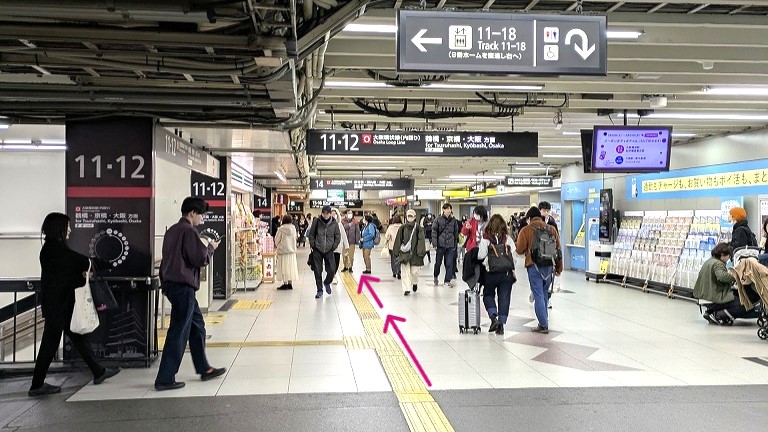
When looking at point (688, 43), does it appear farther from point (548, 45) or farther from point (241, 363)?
point (241, 363)

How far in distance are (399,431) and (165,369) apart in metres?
2.24

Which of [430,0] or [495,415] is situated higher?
[430,0]

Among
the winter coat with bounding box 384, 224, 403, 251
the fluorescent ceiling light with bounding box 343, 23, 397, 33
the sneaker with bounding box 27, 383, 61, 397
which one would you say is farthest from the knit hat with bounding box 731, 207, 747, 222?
the sneaker with bounding box 27, 383, 61, 397

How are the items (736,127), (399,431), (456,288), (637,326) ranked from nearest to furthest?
(399,431), (637,326), (736,127), (456,288)

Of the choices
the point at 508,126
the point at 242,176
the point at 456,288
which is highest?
the point at 508,126

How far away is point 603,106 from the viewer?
10281 mm

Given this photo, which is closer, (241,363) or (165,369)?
(165,369)

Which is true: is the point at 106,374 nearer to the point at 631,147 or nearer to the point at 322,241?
the point at 322,241

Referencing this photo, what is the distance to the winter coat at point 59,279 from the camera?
217 inches

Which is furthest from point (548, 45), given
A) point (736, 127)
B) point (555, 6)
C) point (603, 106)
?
point (736, 127)

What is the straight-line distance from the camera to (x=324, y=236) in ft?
39.1

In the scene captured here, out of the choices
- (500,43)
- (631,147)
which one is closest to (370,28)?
(500,43)

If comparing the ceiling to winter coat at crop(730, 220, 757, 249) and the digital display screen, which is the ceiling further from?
winter coat at crop(730, 220, 757, 249)
